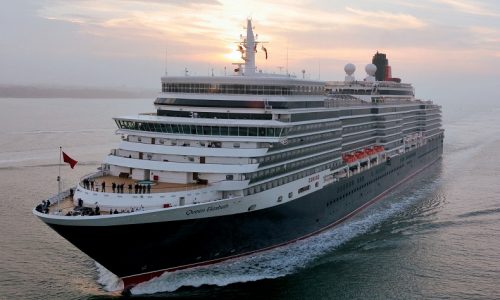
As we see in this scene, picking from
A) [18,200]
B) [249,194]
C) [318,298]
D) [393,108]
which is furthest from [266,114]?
[393,108]

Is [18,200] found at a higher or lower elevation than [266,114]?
lower

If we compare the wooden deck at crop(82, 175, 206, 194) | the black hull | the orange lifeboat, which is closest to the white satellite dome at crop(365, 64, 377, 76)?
the orange lifeboat

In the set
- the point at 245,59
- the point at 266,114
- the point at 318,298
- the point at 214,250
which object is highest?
the point at 245,59

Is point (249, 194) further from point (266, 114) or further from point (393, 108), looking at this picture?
point (393, 108)

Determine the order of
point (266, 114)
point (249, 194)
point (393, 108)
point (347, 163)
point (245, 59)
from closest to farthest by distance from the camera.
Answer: point (249, 194) < point (266, 114) < point (245, 59) < point (347, 163) < point (393, 108)

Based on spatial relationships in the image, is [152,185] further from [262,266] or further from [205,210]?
[262,266]
